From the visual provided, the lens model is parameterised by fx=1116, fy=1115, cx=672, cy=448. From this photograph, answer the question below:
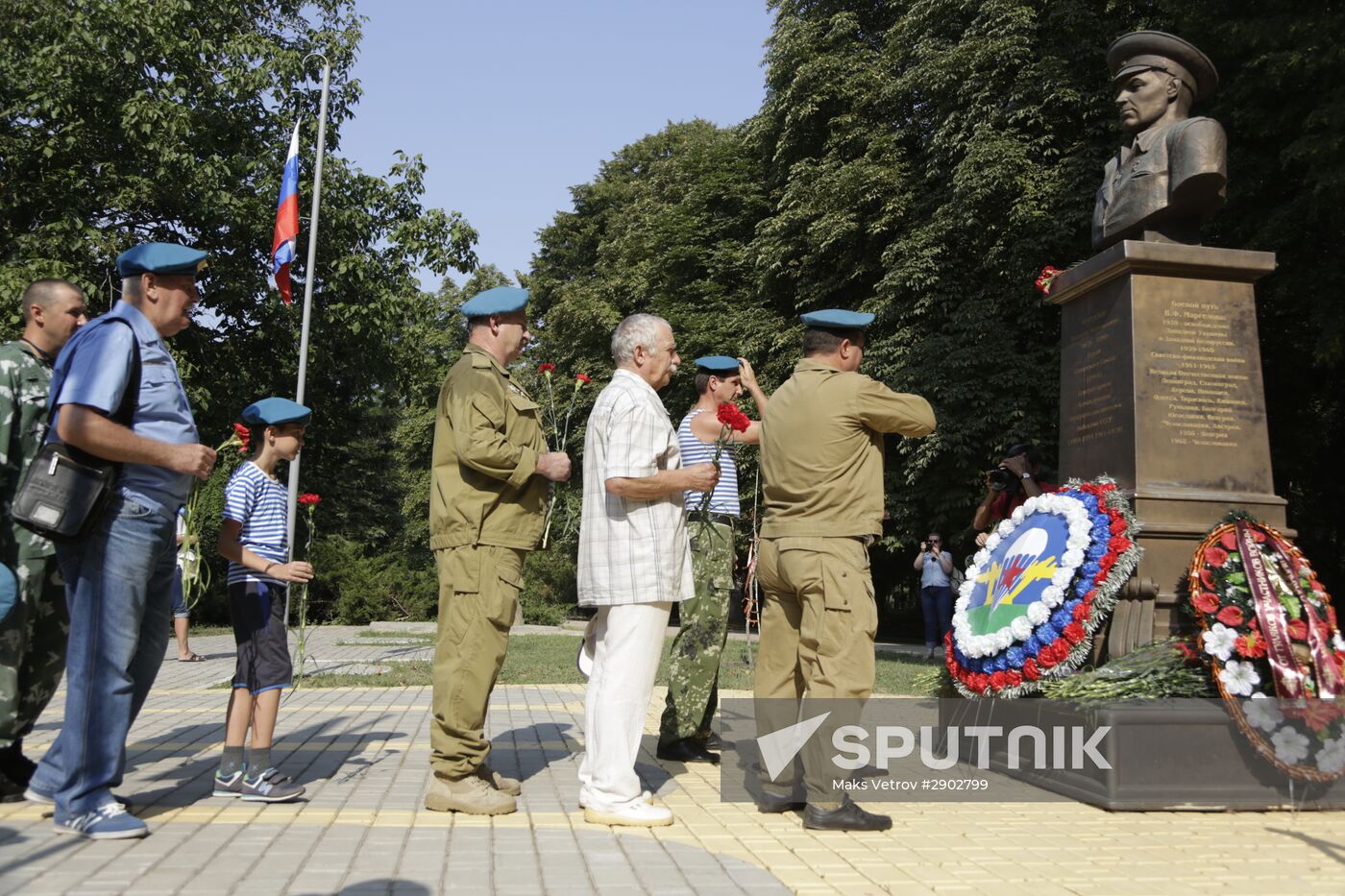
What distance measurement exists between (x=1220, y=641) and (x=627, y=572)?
294 cm

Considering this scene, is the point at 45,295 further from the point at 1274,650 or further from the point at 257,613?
the point at 1274,650

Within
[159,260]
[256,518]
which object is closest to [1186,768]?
[256,518]

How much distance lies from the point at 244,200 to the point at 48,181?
11.0 feet

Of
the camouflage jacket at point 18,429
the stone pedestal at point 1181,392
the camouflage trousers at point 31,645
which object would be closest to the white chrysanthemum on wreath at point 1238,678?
the stone pedestal at point 1181,392

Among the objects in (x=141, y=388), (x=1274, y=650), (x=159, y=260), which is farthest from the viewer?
(x=1274, y=650)

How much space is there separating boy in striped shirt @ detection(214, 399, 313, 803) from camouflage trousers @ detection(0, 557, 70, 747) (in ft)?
2.38

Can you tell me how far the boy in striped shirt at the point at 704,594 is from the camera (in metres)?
6.32

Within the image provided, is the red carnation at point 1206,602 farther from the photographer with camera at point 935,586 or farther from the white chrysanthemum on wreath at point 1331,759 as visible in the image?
the photographer with camera at point 935,586

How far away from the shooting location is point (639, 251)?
110ft

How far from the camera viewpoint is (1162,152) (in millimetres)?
6871

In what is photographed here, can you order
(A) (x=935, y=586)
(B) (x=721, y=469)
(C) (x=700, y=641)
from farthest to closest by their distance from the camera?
1. (A) (x=935, y=586)
2. (B) (x=721, y=469)
3. (C) (x=700, y=641)

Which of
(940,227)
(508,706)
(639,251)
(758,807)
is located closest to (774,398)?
(758,807)

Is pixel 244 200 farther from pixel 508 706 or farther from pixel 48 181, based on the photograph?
pixel 508 706

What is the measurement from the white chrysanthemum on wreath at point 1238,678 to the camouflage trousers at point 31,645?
5294 mm
